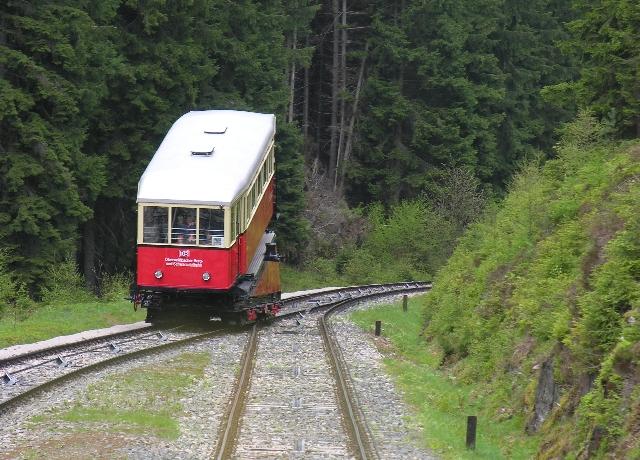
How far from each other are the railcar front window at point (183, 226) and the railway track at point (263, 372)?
2125 mm

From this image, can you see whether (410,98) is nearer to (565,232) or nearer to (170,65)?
(170,65)

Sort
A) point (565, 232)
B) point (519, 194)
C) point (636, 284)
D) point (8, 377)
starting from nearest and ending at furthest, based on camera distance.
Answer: point (636, 284) → point (8, 377) → point (565, 232) → point (519, 194)

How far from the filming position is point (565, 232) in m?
17.8

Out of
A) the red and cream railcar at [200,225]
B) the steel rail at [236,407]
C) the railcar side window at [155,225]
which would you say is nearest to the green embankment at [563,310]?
the steel rail at [236,407]

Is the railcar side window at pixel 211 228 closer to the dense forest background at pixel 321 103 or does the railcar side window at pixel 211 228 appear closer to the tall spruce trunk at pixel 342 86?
the dense forest background at pixel 321 103

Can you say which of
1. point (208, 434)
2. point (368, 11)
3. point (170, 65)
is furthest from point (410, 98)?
point (208, 434)

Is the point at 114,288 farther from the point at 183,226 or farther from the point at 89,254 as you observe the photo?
the point at 183,226

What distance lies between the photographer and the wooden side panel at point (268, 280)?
84.5 feet

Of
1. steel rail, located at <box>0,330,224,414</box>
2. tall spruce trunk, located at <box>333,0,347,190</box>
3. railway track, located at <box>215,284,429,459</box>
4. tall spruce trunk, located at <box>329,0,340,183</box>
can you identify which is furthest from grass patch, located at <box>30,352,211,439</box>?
tall spruce trunk, located at <box>333,0,347,190</box>

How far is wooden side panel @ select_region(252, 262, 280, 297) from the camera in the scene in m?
25.8

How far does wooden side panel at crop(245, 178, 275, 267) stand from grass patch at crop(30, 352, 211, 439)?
287 inches

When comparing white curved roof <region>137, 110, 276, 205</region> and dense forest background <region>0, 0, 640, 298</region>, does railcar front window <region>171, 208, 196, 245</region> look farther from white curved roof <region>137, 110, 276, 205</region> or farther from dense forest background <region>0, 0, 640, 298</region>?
dense forest background <region>0, 0, 640, 298</region>

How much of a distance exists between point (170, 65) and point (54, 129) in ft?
23.2

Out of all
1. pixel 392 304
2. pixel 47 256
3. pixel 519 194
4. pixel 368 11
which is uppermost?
pixel 368 11
